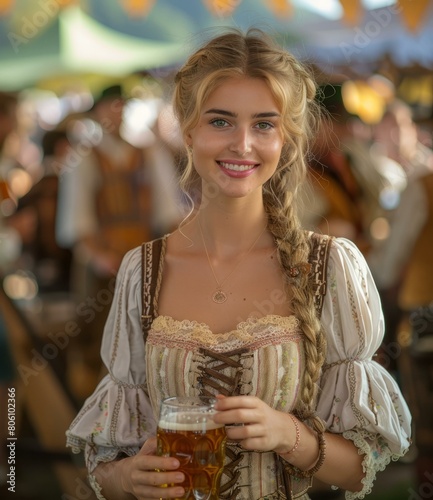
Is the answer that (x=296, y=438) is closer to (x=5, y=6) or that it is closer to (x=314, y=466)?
(x=314, y=466)

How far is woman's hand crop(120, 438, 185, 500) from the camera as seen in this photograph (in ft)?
4.56

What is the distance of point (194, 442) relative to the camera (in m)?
1.38

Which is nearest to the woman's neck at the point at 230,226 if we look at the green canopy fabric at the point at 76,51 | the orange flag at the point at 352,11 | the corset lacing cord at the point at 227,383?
the corset lacing cord at the point at 227,383

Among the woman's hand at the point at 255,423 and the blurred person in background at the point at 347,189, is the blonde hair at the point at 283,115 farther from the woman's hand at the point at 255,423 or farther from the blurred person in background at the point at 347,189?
the blurred person in background at the point at 347,189

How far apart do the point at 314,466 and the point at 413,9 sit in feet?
9.32

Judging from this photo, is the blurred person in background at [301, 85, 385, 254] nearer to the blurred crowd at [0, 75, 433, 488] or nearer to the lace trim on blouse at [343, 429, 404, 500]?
the blurred crowd at [0, 75, 433, 488]

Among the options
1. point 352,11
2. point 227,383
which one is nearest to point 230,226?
point 227,383

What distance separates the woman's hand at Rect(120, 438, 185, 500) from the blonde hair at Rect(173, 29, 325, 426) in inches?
13.0

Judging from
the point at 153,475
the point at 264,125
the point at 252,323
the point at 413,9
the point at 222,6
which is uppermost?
the point at 222,6

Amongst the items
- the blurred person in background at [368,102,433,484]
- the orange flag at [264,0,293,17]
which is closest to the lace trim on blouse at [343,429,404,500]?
the blurred person in background at [368,102,433,484]

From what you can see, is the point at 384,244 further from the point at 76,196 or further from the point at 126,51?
the point at 126,51

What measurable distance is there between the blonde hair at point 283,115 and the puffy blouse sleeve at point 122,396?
0.28m

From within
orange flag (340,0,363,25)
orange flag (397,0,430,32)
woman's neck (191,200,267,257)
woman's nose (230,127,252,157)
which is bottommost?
woman's neck (191,200,267,257)

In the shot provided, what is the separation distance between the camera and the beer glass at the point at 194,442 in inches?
54.3
